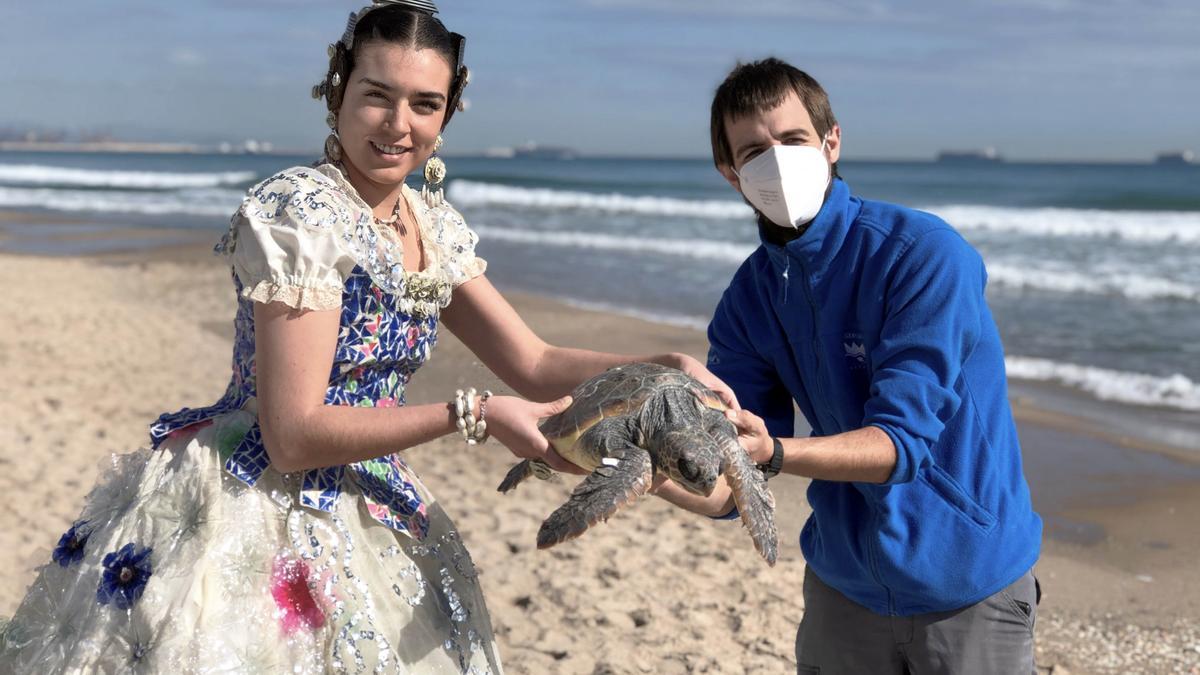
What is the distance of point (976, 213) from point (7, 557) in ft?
79.1

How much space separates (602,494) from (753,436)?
34cm

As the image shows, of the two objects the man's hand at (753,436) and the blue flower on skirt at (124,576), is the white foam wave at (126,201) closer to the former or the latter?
the blue flower on skirt at (124,576)

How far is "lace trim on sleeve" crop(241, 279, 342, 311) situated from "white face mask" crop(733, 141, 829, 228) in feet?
2.98

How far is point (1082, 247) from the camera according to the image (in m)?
18.2

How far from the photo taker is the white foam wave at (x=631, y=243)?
695 inches

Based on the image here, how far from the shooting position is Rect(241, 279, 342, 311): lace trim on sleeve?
6.50ft

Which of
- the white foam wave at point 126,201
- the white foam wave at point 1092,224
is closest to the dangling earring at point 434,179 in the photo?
the white foam wave at point 1092,224

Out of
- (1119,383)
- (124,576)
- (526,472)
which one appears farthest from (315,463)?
(1119,383)

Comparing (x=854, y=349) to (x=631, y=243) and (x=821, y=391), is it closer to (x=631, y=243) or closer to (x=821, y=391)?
(x=821, y=391)

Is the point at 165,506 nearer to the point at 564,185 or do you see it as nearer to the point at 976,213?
the point at 976,213

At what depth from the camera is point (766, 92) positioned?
7.45 feet

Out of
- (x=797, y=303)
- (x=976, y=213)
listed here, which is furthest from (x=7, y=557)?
(x=976, y=213)

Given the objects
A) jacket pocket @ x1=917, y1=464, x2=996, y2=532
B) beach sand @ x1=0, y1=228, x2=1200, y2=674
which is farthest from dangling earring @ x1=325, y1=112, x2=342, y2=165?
jacket pocket @ x1=917, y1=464, x2=996, y2=532

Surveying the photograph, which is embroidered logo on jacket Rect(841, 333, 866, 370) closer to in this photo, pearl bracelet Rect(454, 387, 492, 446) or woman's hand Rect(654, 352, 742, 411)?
woman's hand Rect(654, 352, 742, 411)
